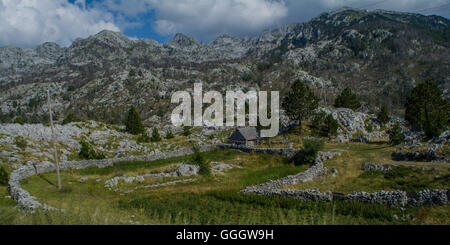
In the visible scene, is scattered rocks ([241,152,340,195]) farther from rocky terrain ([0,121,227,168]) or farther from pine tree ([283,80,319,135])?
rocky terrain ([0,121,227,168])

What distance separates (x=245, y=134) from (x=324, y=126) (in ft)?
57.8

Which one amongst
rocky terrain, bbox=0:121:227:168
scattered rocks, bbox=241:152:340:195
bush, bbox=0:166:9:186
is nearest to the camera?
scattered rocks, bbox=241:152:340:195

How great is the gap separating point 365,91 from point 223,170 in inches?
7579

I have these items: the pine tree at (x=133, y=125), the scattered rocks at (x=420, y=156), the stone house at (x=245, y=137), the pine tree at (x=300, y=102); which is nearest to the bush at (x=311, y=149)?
the scattered rocks at (x=420, y=156)

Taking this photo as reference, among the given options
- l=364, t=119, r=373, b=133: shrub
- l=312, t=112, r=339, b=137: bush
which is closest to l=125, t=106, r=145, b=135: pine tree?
l=312, t=112, r=339, b=137: bush

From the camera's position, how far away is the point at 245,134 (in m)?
56.4

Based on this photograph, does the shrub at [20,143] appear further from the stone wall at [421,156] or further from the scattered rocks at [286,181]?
the stone wall at [421,156]

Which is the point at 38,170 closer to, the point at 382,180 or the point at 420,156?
the point at 382,180

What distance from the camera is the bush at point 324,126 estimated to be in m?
50.7

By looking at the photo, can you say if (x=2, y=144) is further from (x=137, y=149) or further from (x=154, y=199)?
(x=154, y=199)

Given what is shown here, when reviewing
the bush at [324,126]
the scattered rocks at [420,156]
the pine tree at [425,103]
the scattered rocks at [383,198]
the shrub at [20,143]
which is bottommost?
the scattered rocks at [383,198]

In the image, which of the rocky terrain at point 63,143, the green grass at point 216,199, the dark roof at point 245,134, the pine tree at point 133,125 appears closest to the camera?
the green grass at point 216,199

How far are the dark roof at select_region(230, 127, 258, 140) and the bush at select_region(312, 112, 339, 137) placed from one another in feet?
44.2

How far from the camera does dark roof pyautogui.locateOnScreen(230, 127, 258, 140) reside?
184ft
